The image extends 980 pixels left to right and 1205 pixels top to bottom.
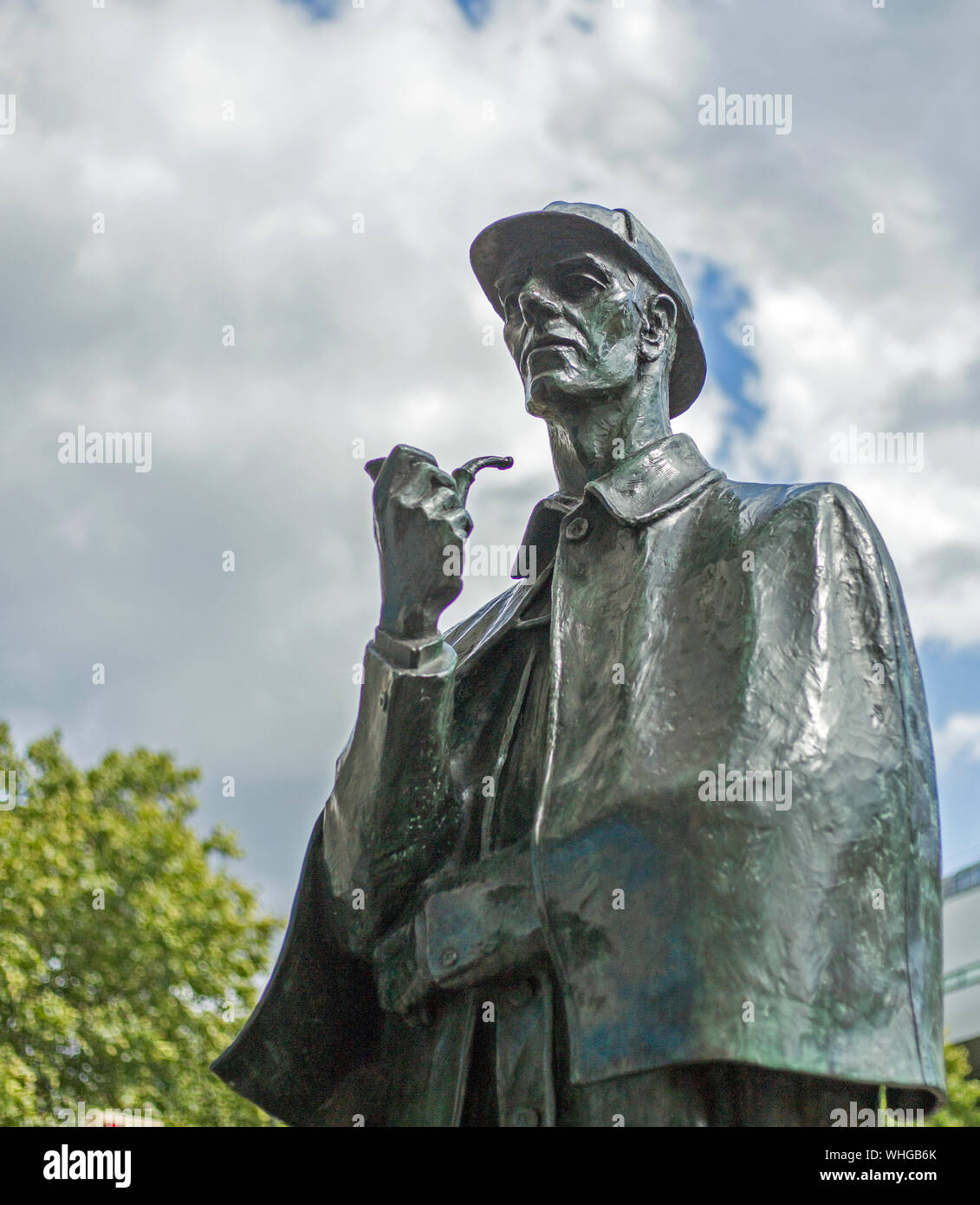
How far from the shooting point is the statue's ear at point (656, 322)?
4500mm

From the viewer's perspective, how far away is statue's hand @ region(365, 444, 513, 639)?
3.64m

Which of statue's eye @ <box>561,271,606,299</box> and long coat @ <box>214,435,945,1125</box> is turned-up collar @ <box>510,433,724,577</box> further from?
statue's eye @ <box>561,271,606,299</box>

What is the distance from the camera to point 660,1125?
10.6 feet

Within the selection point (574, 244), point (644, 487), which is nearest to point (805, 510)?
point (644, 487)

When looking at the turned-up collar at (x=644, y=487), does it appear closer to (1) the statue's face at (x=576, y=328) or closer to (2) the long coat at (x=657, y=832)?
(2) the long coat at (x=657, y=832)

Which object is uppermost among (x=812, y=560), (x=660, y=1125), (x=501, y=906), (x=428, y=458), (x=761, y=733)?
(x=428, y=458)

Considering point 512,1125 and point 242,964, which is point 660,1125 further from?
point 242,964

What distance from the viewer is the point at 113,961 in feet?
65.9

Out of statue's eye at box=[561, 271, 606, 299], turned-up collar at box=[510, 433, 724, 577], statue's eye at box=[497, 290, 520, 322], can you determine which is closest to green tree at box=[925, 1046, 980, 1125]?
turned-up collar at box=[510, 433, 724, 577]

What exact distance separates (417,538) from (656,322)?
4.33 feet

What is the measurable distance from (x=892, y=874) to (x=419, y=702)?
119 centimetres

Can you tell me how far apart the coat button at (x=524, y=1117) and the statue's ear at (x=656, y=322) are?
7.18ft

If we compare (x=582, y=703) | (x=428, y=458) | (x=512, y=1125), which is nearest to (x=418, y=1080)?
(x=512, y=1125)

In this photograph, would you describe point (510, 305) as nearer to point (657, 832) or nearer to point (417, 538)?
point (417, 538)
